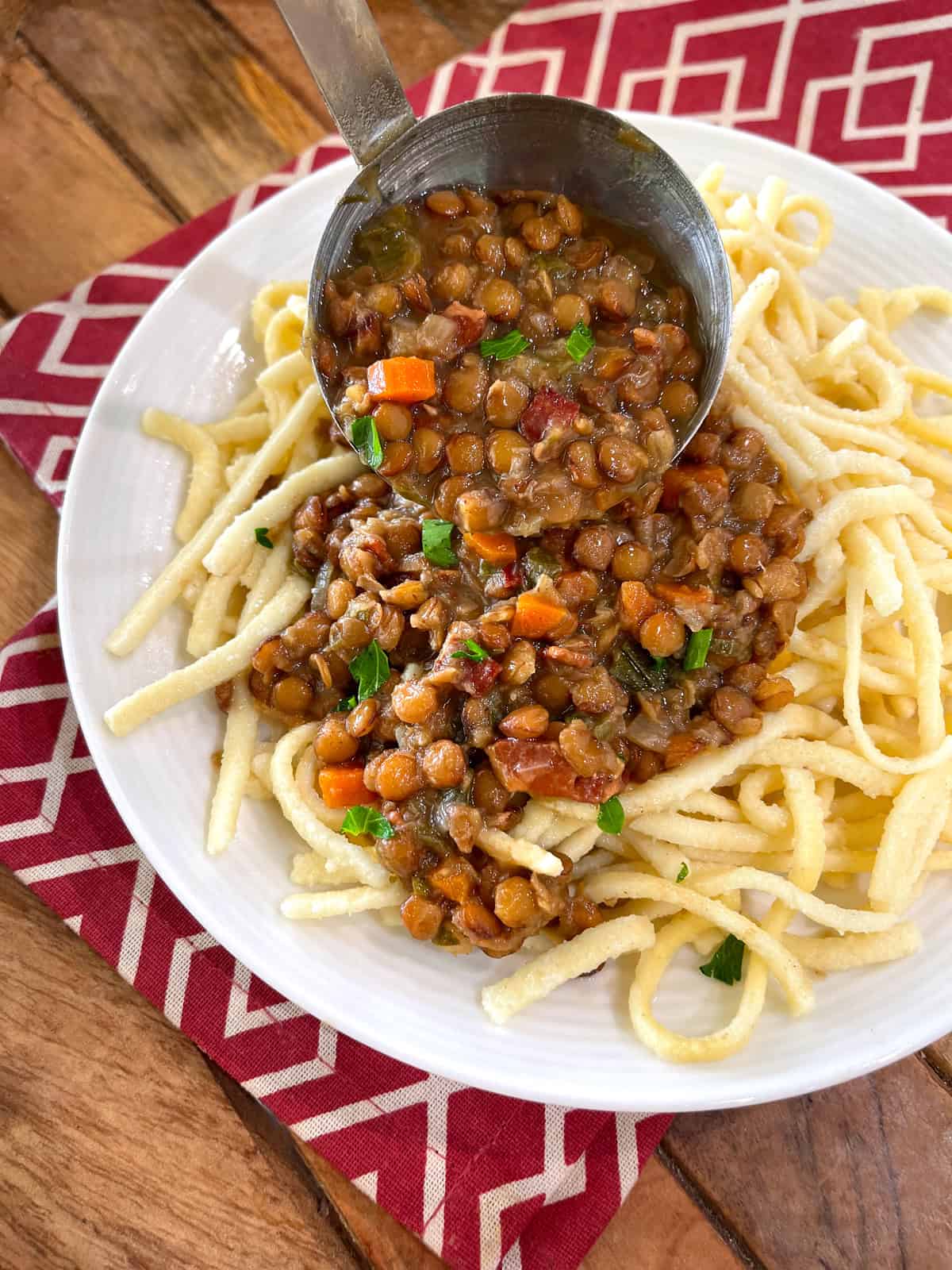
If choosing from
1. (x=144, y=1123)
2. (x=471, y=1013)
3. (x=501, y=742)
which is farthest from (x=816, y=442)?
(x=144, y=1123)

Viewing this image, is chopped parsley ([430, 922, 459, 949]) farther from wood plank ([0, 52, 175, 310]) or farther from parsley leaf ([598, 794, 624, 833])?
wood plank ([0, 52, 175, 310])

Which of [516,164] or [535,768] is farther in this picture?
[516,164]

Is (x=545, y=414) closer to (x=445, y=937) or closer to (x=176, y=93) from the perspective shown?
(x=445, y=937)

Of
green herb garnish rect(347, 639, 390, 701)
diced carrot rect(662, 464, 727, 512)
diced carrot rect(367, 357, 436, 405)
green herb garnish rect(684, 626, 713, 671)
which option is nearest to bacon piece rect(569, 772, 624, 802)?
green herb garnish rect(684, 626, 713, 671)

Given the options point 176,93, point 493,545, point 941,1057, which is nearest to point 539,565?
point 493,545

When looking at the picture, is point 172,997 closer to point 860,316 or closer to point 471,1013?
point 471,1013
